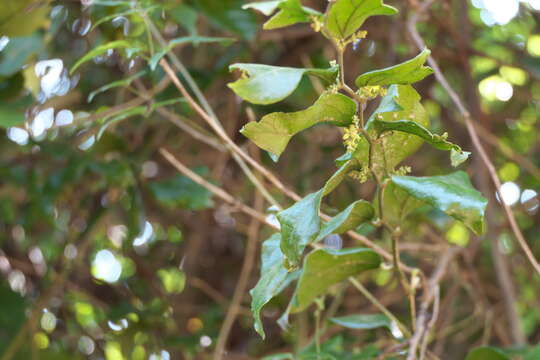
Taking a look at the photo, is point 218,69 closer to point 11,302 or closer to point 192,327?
point 11,302

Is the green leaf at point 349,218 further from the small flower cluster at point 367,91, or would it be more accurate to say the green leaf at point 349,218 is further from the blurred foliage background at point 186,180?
the blurred foliage background at point 186,180

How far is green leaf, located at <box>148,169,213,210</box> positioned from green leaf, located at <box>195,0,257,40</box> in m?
0.23

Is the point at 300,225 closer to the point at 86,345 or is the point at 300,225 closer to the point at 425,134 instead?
the point at 425,134

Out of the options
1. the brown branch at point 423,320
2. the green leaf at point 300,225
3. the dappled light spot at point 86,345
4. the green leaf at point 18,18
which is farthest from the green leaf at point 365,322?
the dappled light spot at point 86,345

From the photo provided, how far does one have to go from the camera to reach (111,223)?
1.49 meters

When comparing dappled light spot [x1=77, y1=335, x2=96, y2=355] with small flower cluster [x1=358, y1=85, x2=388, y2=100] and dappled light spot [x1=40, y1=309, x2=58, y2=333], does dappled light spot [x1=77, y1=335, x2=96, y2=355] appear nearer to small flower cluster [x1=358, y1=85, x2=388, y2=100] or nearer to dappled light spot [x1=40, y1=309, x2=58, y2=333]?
dappled light spot [x1=40, y1=309, x2=58, y2=333]

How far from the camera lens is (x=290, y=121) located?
47 centimetres

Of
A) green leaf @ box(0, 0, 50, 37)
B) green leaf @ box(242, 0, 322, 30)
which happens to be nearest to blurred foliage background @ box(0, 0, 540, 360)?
green leaf @ box(0, 0, 50, 37)

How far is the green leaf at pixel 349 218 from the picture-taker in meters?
0.51

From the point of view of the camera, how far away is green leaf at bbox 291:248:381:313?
589mm

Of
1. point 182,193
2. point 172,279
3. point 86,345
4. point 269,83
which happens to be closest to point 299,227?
point 269,83

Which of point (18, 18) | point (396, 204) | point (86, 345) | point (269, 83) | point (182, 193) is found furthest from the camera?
point (86, 345)

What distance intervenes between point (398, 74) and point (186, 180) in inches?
26.2

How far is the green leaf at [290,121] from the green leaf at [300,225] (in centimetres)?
4
